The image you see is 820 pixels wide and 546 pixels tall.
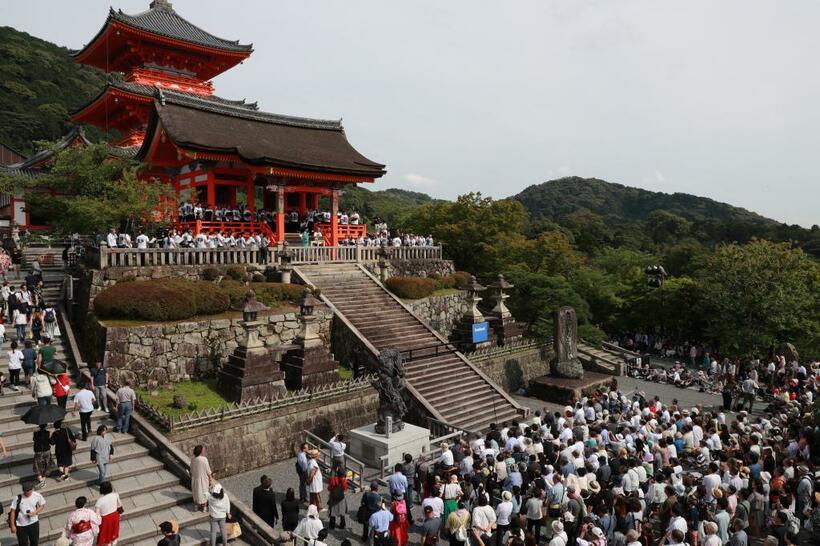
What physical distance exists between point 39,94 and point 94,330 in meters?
74.9

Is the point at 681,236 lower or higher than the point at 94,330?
higher

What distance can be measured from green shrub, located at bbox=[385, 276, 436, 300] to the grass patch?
34.7 ft

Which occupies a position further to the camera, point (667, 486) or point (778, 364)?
point (778, 364)

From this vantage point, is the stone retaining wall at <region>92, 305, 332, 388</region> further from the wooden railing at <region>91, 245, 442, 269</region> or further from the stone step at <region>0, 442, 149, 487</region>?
the stone step at <region>0, 442, 149, 487</region>

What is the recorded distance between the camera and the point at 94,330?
16.7 metres

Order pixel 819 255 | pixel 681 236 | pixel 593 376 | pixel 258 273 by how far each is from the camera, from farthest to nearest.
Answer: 1. pixel 681 236
2. pixel 819 255
3. pixel 593 376
4. pixel 258 273

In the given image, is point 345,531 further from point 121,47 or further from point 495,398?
point 121,47

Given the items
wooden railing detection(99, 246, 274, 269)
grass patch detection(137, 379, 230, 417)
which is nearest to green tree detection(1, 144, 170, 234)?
wooden railing detection(99, 246, 274, 269)

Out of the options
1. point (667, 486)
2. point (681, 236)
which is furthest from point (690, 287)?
point (681, 236)

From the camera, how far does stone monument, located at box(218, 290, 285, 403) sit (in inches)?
613

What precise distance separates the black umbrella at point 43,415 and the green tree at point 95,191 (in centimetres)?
1363

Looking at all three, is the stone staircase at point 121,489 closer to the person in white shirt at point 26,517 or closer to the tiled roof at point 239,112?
the person in white shirt at point 26,517

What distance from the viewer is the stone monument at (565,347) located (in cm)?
2386

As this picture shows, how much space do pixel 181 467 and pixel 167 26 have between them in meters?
35.6
